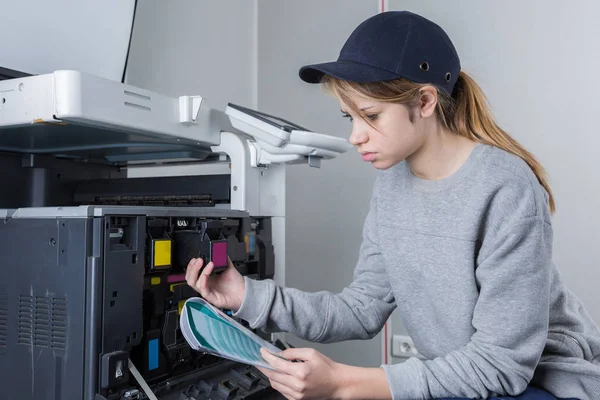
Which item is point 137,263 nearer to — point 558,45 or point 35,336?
point 35,336

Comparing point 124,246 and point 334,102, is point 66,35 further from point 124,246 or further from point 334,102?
point 334,102

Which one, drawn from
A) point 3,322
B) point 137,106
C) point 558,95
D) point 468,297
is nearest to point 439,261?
point 468,297

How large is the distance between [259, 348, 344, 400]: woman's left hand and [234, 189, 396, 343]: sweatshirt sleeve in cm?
14

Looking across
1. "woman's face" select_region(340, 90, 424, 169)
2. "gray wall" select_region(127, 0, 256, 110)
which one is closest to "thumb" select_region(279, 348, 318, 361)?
"woman's face" select_region(340, 90, 424, 169)

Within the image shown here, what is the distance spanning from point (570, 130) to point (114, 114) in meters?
1.37

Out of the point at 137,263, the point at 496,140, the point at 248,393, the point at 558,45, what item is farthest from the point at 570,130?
the point at 137,263

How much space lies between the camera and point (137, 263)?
85 cm

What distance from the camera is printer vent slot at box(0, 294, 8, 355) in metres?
0.89

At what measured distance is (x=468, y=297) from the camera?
0.87 m

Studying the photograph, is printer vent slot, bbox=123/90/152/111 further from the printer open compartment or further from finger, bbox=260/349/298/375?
finger, bbox=260/349/298/375

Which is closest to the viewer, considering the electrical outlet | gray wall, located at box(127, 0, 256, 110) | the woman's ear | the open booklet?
the open booklet

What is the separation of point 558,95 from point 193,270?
1.32 metres

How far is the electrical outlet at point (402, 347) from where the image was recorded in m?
1.96

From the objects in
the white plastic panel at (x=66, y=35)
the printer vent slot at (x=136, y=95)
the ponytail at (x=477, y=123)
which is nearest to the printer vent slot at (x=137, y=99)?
the printer vent slot at (x=136, y=95)
